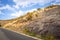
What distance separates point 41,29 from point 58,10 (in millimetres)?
3644

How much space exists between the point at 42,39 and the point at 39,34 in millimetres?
2373

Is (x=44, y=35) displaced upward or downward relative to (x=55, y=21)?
downward

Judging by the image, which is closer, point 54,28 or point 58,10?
point 54,28

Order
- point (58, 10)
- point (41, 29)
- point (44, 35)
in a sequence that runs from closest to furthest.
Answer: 1. point (44, 35)
2. point (41, 29)
3. point (58, 10)

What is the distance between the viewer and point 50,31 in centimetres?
2031

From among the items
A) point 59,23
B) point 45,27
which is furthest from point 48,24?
point 59,23

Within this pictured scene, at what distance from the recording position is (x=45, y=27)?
70.9 feet

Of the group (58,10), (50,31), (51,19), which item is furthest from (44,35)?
(58,10)

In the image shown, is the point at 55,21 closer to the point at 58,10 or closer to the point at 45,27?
the point at 45,27

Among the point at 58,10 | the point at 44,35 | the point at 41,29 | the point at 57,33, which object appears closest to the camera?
the point at 57,33

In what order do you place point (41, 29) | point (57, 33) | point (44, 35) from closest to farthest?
point (57, 33) < point (44, 35) < point (41, 29)

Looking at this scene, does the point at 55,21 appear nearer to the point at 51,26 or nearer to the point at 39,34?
the point at 51,26

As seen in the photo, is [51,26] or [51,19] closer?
[51,26]

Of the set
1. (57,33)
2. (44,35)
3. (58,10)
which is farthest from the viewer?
(58,10)
